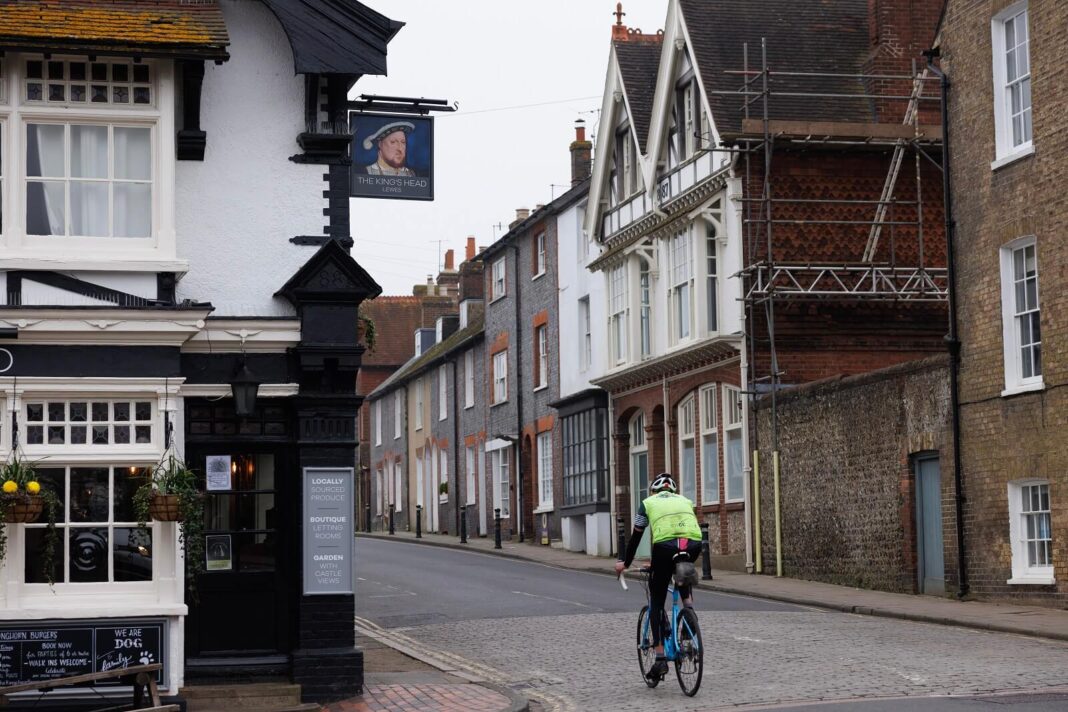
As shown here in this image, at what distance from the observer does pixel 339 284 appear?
14.6m

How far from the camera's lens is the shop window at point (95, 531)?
13.5 meters

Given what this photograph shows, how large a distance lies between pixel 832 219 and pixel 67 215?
1970 cm

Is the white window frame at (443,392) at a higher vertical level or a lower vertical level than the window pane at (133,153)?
higher

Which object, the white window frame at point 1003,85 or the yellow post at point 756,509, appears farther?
the yellow post at point 756,509

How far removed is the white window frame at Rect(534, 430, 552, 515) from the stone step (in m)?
28.9

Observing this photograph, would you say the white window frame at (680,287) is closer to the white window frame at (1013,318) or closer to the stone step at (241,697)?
the white window frame at (1013,318)

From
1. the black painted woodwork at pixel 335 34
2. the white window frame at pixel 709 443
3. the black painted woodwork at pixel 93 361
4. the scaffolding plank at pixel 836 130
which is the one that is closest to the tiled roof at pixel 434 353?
the white window frame at pixel 709 443

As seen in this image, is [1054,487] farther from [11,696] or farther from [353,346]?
[11,696]

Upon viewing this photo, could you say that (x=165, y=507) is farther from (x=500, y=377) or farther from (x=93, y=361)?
Answer: (x=500, y=377)

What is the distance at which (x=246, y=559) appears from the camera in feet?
48.1

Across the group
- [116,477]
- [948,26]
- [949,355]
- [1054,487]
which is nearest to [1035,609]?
[1054,487]

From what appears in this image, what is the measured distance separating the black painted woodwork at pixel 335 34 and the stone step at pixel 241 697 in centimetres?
541

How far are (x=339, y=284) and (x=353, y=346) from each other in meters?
0.57

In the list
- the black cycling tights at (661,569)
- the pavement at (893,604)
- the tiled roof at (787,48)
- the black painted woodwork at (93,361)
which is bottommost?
the pavement at (893,604)
